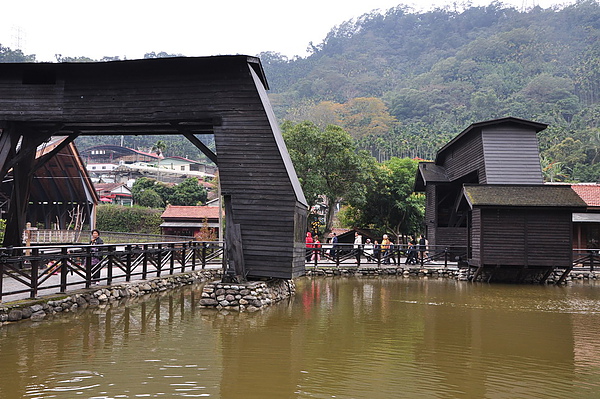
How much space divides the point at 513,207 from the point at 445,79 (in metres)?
109

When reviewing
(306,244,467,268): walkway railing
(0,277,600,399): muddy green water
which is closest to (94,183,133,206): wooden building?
(306,244,467,268): walkway railing

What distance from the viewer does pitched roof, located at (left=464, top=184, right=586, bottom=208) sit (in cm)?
1875

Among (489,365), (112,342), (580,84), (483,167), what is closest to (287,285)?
(112,342)

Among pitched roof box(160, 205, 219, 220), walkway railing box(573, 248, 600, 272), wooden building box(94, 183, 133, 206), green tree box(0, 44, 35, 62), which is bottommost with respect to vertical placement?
walkway railing box(573, 248, 600, 272)

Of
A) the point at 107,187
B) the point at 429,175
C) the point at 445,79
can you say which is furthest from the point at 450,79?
the point at 429,175

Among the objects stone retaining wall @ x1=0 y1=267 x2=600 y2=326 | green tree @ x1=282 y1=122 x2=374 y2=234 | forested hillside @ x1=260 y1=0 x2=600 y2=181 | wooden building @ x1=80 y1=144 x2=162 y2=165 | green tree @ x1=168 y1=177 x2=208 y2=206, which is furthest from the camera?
wooden building @ x1=80 y1=144 x2=162 y2=165

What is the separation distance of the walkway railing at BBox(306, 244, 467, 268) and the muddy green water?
9.83 m

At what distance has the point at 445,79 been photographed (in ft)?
400

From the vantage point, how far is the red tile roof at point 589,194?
1075 inches

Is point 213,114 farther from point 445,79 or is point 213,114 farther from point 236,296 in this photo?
point 445,79

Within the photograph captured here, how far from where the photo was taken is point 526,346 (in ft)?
29.3

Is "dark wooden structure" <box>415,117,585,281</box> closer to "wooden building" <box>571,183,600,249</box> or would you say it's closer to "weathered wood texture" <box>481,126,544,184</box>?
"weathered wood texture" <box>481,126,544,184</box>

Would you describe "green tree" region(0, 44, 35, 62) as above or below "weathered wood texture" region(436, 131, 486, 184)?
above

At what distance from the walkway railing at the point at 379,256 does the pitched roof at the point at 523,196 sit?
4347mm
